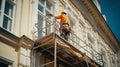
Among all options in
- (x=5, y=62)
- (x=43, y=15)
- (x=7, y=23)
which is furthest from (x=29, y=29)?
(x=5, y=62)

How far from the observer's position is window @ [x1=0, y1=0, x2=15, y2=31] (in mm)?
10688

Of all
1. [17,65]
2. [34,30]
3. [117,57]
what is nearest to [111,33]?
[117,57]

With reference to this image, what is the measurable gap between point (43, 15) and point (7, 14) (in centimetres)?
268

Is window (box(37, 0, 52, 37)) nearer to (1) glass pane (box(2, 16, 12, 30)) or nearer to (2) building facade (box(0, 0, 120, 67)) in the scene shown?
(2) building facade (box(0, 0, 120, 67))

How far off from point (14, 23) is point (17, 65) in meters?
2.00

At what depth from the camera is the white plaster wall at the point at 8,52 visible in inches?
387

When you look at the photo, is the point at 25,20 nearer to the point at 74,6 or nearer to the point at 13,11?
the point at 13,11

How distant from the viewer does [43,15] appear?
13.3 m

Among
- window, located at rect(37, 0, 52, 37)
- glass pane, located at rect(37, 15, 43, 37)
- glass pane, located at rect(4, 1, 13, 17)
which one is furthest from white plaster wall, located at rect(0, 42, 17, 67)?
window, located at rect(37, 0, 52, 37)

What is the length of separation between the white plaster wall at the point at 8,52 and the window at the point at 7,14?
101cm

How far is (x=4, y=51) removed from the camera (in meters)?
9.91

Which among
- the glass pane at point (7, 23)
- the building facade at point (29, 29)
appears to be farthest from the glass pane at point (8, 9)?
the glass pane at point (7, 23)

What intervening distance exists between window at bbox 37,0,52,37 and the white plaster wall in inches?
99.4

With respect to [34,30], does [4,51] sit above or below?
below
